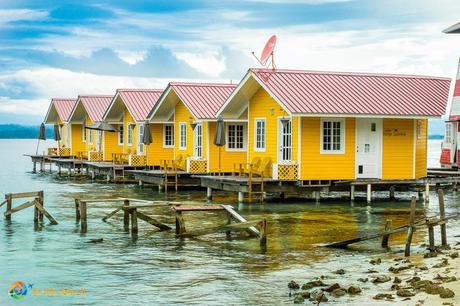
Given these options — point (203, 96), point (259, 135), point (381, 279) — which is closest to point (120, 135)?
point (203, 96)

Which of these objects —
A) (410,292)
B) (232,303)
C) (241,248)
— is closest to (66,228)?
(241,248)

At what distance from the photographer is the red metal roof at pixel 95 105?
52.1 metres

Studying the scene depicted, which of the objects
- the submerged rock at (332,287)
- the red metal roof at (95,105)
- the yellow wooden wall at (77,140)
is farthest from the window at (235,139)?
the yellow wooden wall at (77,140)

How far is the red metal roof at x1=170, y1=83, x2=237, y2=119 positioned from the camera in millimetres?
35688

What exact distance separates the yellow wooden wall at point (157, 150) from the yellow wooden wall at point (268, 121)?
10.9 m

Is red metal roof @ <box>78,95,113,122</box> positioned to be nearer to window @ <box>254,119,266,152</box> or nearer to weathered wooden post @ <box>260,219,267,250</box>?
window @ <box>254,119,266,152</box>

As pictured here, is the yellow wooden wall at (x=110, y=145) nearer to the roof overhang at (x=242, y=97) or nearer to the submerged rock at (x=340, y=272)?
the roof overhang at (x=242, y=97)

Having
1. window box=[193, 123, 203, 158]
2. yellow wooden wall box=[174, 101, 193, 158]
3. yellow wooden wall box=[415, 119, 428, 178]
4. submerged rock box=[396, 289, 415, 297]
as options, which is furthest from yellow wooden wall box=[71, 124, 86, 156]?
submerged rock box=[396, 289, 415, 297]

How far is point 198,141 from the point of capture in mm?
36719

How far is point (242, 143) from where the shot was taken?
3528 cm

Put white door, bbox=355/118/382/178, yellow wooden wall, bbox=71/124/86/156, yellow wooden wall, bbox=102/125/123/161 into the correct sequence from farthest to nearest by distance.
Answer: yellow wooden wall, bbox=71/124/86/156
yellow wooden wall, bbox=102/125/123/161
white door, bbox=355/118/382/178

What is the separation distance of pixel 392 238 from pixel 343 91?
11.5 metres

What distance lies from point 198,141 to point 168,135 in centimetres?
612

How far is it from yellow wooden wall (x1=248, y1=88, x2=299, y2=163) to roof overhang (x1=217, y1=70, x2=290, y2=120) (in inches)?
12.0
